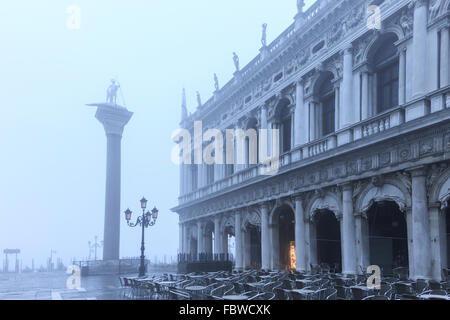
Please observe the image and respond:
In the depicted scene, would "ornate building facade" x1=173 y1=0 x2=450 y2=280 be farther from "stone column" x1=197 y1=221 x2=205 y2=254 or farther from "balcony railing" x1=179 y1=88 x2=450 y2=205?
"stone column" x1=197 y1=221 x2=205 y2=254

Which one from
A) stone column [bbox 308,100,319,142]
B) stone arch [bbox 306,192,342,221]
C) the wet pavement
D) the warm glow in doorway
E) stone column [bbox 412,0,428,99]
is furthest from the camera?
the warm glow in doorway

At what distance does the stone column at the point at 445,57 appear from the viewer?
14815mm

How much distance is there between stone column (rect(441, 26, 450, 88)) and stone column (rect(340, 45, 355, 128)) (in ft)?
14.7

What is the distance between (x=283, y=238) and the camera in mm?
26391

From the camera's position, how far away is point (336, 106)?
2034cm

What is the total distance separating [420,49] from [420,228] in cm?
577

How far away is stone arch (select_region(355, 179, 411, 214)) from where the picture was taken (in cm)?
1571

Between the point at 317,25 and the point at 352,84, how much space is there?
12.5 feet

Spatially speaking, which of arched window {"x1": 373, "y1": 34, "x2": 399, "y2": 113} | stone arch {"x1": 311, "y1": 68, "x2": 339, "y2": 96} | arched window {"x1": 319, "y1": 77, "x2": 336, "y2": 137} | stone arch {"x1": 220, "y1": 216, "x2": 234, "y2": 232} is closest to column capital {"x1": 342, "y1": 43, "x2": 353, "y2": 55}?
arched window {"x1": 373, "y1": 34, "x2": 399, "y2": 113}

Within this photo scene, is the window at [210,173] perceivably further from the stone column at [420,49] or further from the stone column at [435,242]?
the stone column at [435,242]

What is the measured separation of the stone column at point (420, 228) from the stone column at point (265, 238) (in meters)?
10.2

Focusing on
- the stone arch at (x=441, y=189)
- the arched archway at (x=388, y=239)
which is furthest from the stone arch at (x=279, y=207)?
the stone arch at (x=441, y=189)
